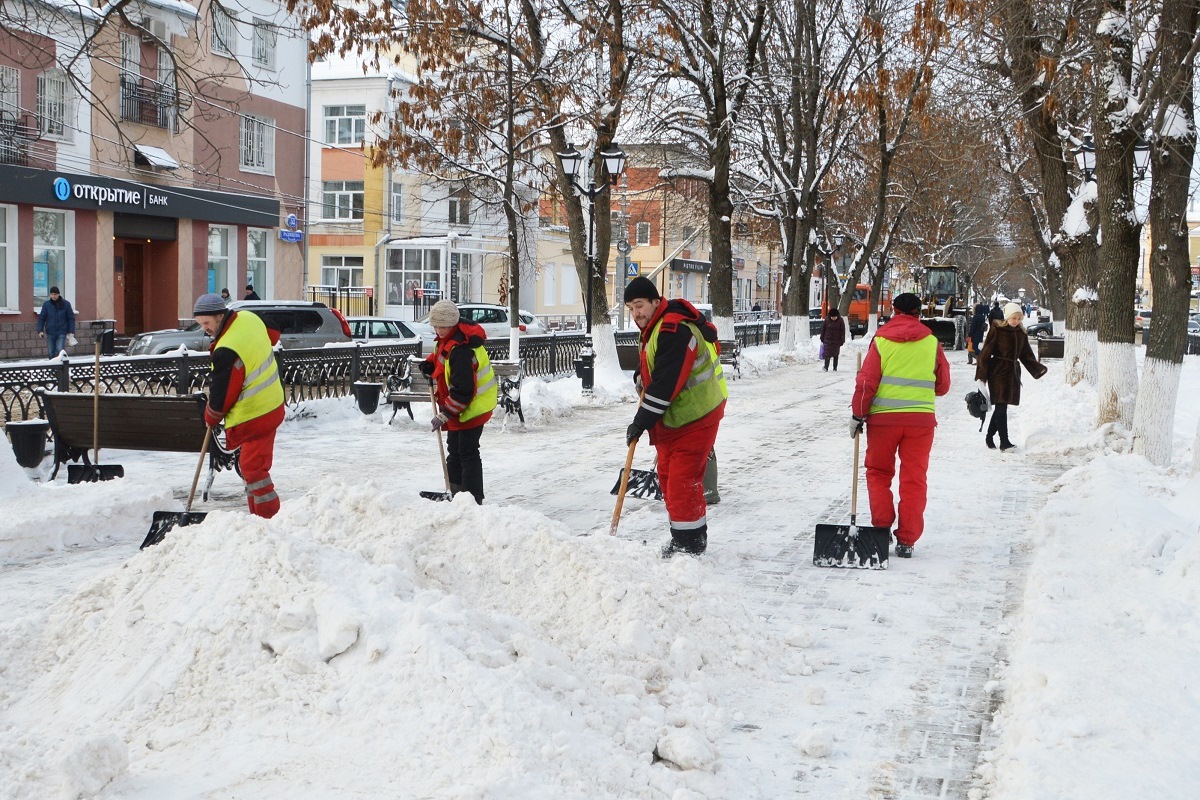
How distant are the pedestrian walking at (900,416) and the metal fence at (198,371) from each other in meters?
6.86

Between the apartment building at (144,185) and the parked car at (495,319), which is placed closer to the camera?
the apartment building at (144,185)

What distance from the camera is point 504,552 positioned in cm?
588

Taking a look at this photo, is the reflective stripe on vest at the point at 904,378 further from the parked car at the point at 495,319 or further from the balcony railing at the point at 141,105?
the balcony railing at the point at 141,105

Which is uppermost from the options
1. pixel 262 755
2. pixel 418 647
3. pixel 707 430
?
pixel 707 430

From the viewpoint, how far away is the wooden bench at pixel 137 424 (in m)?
9.24

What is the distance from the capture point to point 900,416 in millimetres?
7586

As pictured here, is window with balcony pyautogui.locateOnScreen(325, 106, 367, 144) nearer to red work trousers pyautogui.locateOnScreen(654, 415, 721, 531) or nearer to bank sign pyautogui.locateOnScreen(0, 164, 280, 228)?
bank sign pyautogui.locateOnScreen(0, 164, 280, 228)

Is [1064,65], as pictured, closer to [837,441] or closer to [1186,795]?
[837,441]


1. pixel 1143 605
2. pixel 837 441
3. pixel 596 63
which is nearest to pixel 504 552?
pixel 1143 605

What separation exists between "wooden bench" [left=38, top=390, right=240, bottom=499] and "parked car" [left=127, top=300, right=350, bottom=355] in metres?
9.80

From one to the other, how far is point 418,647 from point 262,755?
66 cm

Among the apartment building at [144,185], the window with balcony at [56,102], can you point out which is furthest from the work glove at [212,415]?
the window with balcony at [56,102]

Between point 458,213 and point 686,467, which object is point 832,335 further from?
point 458,213

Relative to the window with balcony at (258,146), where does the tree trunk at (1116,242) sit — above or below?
below
